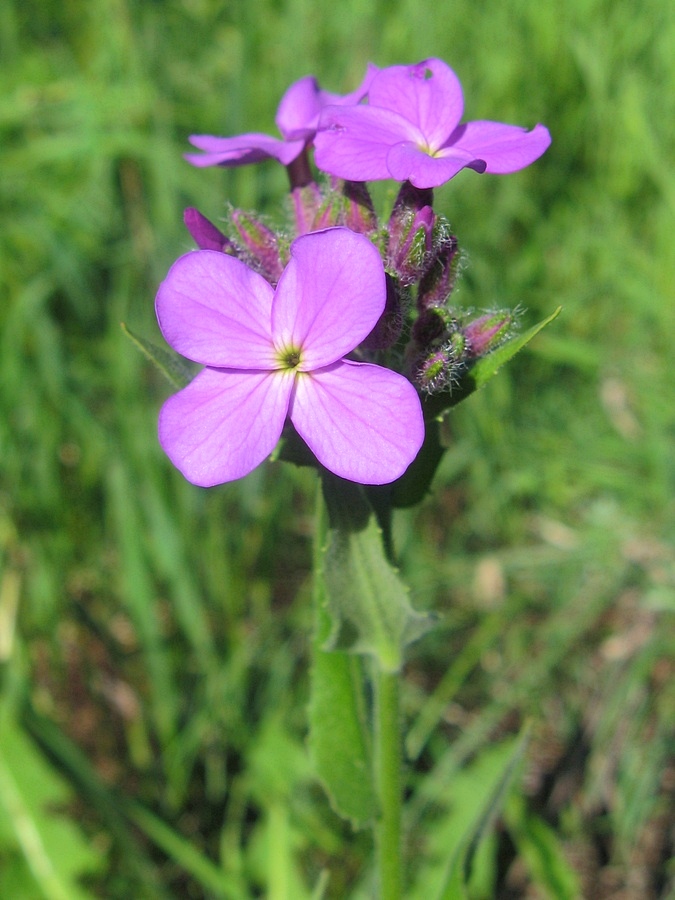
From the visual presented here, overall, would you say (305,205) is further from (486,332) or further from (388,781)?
(388,781)

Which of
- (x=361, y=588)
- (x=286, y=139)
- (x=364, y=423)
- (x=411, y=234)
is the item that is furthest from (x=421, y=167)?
(x=361, y=588)

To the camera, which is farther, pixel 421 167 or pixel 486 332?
pixel 486 332

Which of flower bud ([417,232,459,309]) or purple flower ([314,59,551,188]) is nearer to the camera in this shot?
purple flower ([314,59,551,188])

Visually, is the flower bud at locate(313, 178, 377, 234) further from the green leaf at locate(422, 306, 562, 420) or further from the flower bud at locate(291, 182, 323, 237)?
the green leaf at locate(422, 306, 562, 420)

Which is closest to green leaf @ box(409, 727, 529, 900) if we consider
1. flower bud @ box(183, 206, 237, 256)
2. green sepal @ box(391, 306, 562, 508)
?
green sepal @ box(391, 306, 562, 508)

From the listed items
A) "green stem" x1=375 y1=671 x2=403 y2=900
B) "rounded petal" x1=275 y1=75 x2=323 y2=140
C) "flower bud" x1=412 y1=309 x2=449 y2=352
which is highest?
"rounded petal" x1=275 y1=75 x2=323 y2=140
